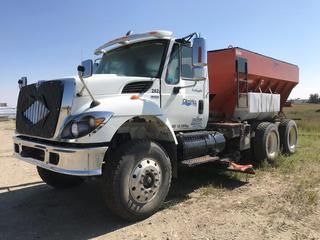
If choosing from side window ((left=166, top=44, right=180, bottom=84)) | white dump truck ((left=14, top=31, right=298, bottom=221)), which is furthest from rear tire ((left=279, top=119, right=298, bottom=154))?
side window ((left=166, top=44, right=180, bottom=84))

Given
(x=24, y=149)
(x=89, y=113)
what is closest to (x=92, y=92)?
(x=89, y=113)

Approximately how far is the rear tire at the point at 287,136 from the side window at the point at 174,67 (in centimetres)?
490

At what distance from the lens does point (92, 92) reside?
193 inches

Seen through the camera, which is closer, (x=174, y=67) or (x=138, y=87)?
(x=138, y=87)

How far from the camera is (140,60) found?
5.96 m

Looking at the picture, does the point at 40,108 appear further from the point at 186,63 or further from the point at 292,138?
the point at 292,138

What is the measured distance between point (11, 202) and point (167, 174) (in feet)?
9.13

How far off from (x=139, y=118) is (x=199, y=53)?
1.31 metres

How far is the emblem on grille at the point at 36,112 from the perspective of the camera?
498cm

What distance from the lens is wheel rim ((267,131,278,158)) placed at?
28.7ft

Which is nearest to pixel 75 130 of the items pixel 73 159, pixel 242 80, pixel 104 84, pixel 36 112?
pixel 73 159

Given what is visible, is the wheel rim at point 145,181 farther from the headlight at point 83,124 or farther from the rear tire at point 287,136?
the rear tire at point 287,136

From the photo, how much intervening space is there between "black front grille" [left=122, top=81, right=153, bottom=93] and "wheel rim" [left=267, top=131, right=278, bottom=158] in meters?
4.29

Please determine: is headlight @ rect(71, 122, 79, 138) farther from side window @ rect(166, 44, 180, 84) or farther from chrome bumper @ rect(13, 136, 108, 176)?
side window @ rect(166, 44, 180, 84)
